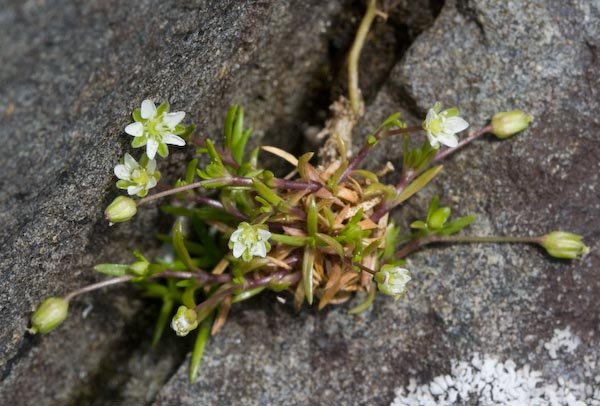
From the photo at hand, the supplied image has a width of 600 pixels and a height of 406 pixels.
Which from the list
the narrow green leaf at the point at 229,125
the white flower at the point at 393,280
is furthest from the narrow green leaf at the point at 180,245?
the white flower at the point at 393,280

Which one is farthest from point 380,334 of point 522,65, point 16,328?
point 16,328

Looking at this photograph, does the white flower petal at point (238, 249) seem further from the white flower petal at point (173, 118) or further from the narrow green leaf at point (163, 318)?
the narrow green leaf at point (163, 318)

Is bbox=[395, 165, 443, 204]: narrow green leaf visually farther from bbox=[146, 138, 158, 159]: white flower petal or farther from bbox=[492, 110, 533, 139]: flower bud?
bbox=[146, 138, 158, 159]: white flower petal

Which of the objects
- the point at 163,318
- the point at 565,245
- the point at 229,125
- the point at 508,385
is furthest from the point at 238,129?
the point at 508,385

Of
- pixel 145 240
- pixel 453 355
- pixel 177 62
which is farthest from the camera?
pixel 145 240

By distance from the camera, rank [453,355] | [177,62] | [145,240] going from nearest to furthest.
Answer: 1. [177,62]
2. [453,355]
3. [145,240]

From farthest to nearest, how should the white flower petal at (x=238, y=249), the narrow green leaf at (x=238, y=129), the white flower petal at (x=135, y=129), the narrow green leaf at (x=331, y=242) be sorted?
the narrow green leaf at (x=238, y=129) → the narrow green leaf at (x=331, y=242) → the white flower petal at (x=238, y=249) → the white flower petal at (x=135, y=129)

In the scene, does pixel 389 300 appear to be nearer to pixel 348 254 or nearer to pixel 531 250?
pixel 348 254
